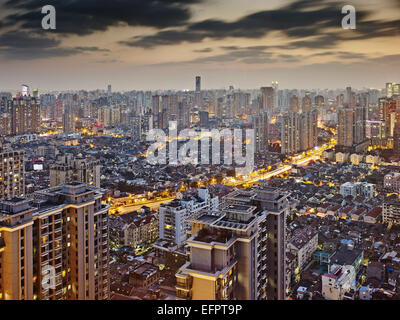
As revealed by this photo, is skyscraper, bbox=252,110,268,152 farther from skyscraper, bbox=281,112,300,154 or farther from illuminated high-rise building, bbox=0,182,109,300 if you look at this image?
illuminated high-rise building, bbox=0,182,109,300

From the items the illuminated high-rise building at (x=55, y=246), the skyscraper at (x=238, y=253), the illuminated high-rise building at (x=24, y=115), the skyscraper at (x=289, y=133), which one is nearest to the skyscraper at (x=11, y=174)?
the illuminated high-rise building at (x=55, y=246)

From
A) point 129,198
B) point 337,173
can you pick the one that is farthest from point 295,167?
point 129,198

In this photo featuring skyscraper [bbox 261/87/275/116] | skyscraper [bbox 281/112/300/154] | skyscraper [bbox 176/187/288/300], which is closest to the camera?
skyscraper [bbox 176/187/288/300]

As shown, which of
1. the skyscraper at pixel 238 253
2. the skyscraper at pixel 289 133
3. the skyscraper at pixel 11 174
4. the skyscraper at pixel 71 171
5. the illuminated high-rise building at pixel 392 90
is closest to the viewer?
the skyscraper at pixel 238 253

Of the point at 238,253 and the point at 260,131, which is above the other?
the point at 260,131

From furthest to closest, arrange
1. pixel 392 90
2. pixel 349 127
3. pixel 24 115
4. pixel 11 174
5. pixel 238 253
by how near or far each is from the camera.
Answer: pixel 392 90 → pixel 24 115 → pixel 349 127 → pixel 11 174 → pixel 238 253

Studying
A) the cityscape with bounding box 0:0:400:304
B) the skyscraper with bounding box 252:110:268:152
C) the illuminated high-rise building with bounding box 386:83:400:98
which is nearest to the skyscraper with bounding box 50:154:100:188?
the cityscape with bounding box 0:0:400:304

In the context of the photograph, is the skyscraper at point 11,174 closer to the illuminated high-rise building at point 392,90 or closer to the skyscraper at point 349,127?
the skyscraper at point 349,127

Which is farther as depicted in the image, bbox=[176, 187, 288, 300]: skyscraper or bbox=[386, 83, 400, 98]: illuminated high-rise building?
bbox=[386, 83, 400, 98]: illuminated high-rise building

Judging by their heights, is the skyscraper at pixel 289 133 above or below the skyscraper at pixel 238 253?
above

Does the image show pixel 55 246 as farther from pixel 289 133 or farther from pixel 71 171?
pixel 289 133

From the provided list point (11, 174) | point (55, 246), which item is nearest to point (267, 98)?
point (11, 174)
